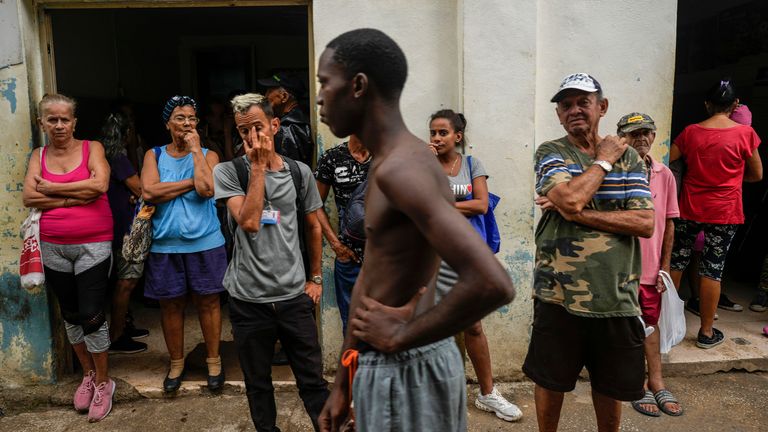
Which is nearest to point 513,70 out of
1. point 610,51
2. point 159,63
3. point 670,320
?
point 610,51

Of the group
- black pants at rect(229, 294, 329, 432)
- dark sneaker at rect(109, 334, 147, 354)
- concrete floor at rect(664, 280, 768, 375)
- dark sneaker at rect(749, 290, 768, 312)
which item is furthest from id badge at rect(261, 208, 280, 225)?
dark sneaker at rect(749, 290, 768, 312)

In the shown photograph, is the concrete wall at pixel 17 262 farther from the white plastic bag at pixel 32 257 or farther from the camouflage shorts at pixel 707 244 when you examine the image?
the camouflage shorts at pixel 707 244

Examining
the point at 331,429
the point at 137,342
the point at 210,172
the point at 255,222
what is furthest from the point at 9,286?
the point at 331,429

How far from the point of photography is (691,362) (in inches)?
174

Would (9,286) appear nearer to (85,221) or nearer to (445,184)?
(85,221)

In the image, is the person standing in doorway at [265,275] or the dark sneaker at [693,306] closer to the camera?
the person standing in doorway at [265,275]

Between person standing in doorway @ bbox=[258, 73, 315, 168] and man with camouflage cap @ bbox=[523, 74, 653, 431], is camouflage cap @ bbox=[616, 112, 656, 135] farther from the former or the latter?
person standing in doorway @ bbox=[258, 73, 315, 168]

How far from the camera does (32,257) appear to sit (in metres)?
3.75

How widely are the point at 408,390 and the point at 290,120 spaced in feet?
9.14

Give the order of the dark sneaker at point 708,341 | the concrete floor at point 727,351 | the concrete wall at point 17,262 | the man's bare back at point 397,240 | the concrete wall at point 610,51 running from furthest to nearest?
1. the dark sneaker at point 708,341
2. the concrete floor at point 727,351
3. the concrete wall at point 610,51
4. the concrete wall at point 17,262
5. the man's bare back at point 397,240

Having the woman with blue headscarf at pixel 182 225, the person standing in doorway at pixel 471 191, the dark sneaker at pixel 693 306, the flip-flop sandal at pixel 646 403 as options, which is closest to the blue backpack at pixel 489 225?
the person standing in doorway at pixel 471 191

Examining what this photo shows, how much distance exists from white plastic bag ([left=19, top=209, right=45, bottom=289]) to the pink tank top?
0.15 ft

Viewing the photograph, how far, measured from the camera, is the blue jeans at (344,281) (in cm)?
391

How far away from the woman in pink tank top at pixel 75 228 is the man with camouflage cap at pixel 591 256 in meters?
2.87
